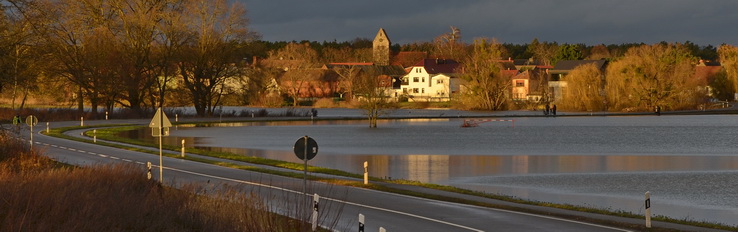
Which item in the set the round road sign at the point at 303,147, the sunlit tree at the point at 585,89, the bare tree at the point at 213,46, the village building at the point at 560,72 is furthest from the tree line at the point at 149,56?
the village building at the point at 560,72

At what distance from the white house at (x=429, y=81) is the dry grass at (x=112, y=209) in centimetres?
16668

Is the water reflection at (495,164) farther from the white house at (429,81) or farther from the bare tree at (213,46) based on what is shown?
the white house at (429,81)

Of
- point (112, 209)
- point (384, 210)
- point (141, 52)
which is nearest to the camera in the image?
point (112, 209)

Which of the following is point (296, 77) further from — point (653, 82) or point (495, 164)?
point (495, 164)

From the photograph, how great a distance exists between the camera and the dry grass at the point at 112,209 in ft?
47.4

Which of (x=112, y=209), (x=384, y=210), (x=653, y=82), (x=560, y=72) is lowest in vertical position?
(x=384, y=210)

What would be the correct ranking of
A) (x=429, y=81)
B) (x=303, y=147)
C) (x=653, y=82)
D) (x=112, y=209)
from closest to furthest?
(x=112, y=209)
(x=303, y=147)
(x=653, y=82)
(x=429, y=81)

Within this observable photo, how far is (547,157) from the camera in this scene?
52.6 meters

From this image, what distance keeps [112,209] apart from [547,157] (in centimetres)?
3983

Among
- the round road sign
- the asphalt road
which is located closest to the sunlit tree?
the asphalt road

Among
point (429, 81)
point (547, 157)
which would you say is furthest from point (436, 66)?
point (547, 157)

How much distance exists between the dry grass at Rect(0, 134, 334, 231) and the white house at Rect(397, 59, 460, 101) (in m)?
167

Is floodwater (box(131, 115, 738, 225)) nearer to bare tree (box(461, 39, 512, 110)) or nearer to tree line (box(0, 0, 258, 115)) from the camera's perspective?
tree line (box(0, 0, 258, 115))

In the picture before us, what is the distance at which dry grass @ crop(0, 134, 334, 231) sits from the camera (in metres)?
14.5
